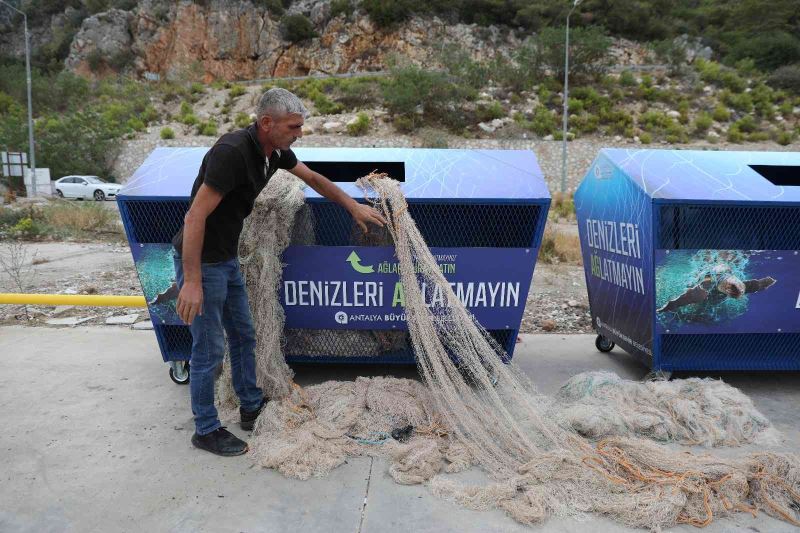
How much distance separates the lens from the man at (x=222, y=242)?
243 cm

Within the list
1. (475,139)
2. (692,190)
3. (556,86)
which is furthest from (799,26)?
(692,190)

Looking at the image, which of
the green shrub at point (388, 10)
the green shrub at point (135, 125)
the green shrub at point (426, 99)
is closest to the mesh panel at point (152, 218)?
the green shrub at point (426, 99)

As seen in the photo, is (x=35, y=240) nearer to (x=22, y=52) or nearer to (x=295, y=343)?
(x=295, y=343)

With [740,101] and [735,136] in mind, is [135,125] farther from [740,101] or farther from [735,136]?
[740,101]

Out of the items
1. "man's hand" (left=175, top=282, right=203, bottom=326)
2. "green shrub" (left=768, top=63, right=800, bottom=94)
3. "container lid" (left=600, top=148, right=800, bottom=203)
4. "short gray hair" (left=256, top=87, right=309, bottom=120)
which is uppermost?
"green shrub" (left=768, top=63, right=800, bottom=94)

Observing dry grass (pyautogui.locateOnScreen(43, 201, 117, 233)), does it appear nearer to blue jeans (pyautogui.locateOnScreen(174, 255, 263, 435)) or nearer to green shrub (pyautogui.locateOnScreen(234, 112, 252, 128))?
blue jeans (pyautogui.locateOnScreen(174, 255, 263, 435))

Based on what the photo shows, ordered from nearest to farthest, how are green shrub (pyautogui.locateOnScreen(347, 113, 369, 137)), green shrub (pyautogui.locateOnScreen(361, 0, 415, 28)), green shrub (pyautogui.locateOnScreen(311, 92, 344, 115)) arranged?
green shrub (pyautogui.locateOnScreen(347, 113, 369, 137)), green shrub (pyautogui.locateOnScreen(311, 92, 344, 115)), green shrub (pyautogui.locateOnScreen(361, 0, 415, 28))

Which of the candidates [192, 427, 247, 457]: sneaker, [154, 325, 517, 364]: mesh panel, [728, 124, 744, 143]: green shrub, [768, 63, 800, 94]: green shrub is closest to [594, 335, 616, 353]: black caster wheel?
[154, 325, 517, 364]: mesh panel

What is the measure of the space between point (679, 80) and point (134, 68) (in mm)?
39823

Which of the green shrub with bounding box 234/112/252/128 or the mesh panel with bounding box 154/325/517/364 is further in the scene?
the green shrub with bounding box 234/112/252/128

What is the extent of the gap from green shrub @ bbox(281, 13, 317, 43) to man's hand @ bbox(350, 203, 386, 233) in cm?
4649

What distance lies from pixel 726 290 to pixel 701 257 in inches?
11.4

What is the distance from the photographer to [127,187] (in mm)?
3244

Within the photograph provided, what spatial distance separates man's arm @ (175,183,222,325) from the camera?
7.92ft
